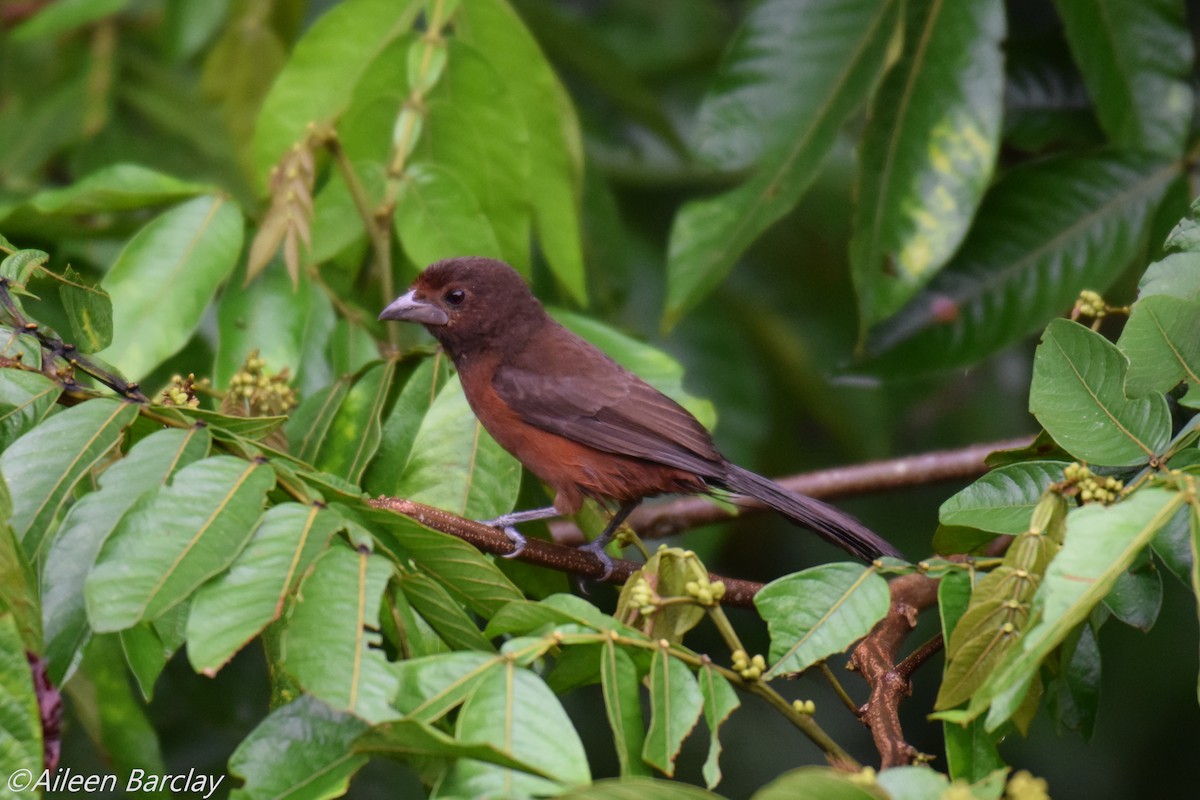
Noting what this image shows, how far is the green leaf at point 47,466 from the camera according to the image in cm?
203

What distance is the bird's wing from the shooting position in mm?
3625

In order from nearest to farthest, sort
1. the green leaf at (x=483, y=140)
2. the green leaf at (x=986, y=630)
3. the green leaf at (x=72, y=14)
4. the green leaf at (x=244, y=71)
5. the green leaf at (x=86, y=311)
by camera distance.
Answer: the green leaf at (x=986, y=630), the green leaf at (x=86, y=311), the green leaf at (x=483, y=140), the green leaf at (x=72, y=14), the green leaf at (x=244, y=71)

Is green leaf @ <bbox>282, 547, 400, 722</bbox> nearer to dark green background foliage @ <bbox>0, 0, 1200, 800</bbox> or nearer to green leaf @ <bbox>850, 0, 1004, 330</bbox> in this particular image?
dark green background foliage @ <bbox>0, 0, 1200, 800</bbox>

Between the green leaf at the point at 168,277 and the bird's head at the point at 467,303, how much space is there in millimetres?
694

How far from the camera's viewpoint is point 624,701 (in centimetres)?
198

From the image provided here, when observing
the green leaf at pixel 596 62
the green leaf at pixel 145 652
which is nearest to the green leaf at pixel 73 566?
the green leaf at pixel 145 652

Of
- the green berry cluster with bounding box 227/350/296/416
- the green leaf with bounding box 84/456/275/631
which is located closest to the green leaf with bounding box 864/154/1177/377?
the green berry cluster with bounding box 227/350/296/416

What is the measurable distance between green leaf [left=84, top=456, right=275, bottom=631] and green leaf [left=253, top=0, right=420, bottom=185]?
1872mm

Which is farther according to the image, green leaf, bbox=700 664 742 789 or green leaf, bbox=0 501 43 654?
green leaf, bbox=700 664 742 789

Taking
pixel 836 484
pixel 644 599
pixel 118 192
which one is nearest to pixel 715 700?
pixel 644 599

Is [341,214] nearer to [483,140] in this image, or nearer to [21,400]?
[483,140]

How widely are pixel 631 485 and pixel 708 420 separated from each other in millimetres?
508

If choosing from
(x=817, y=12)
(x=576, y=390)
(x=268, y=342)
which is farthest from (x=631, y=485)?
(x=817, y=12)

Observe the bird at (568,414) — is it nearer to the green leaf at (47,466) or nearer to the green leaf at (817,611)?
the green leaf at (817,611)
